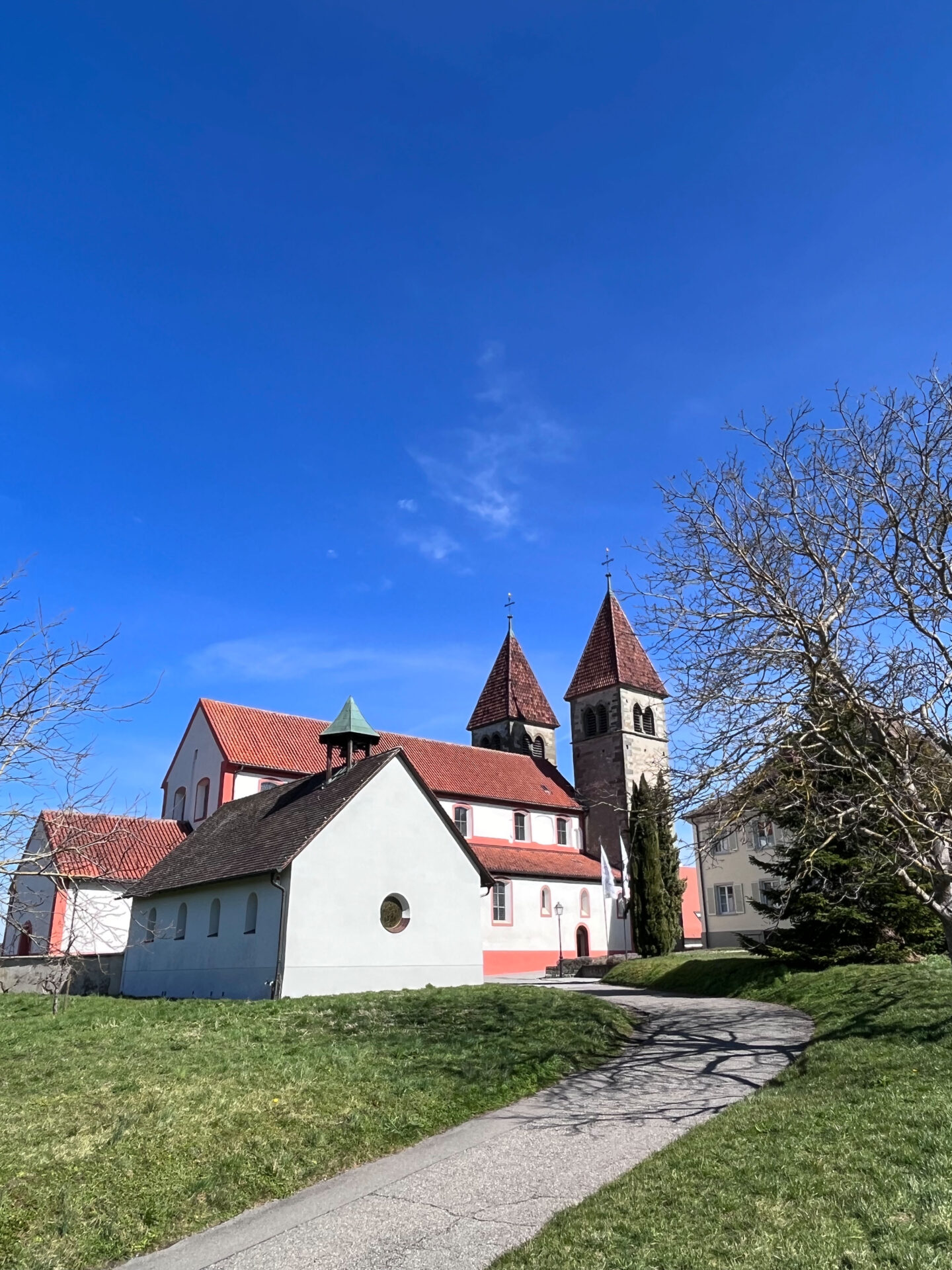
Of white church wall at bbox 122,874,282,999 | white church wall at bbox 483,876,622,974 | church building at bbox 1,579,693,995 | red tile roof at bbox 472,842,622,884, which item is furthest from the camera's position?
red tile roof at bbox 472,842,622,884

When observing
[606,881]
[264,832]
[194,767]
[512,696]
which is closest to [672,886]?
[606,881]

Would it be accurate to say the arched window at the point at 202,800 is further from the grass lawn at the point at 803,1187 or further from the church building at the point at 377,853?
the grass lawn at the point at 803,1187

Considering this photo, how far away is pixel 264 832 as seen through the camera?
2489 centimetres

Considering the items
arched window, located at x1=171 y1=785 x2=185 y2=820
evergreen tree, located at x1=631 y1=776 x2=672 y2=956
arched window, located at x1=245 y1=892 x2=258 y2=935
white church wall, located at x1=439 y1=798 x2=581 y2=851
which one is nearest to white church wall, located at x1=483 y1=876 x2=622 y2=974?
evergreen tree, located at x1=631 y1=776 x2=672 y2=956

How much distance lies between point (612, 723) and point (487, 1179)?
4280 cm

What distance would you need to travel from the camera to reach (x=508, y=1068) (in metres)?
11.8

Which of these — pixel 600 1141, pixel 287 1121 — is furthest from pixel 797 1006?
pixel 287 1121

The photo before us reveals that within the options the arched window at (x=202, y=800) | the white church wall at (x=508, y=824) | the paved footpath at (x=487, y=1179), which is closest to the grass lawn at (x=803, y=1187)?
the paved footpath at (x=487, y=1179)

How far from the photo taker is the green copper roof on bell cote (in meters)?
27.7

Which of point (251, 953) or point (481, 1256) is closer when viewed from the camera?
point (481, 1256)

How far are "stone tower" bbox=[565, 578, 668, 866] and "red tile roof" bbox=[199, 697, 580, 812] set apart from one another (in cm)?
167

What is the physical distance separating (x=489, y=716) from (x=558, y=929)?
1879cm

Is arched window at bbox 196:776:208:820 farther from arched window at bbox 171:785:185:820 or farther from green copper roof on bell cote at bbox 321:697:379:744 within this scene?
green copper roof on bell cote at bbox 321:697:379:744

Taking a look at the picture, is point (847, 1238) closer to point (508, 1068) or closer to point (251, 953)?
point (508, 1068)
